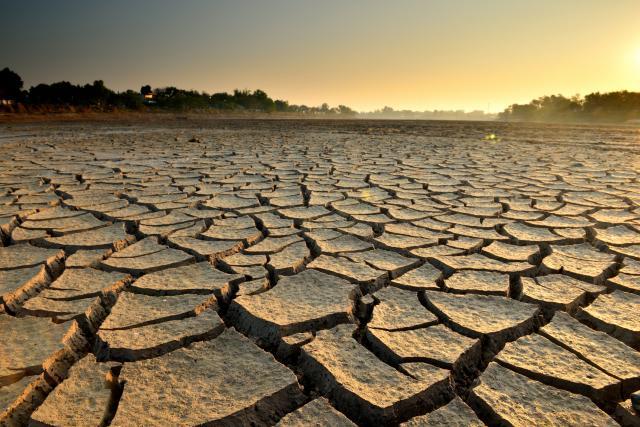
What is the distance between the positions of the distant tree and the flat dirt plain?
3148 centimetres

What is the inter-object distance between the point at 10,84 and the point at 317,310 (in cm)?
3419

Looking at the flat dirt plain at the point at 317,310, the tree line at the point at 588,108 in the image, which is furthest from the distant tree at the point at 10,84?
the tree line at the point at 588,108

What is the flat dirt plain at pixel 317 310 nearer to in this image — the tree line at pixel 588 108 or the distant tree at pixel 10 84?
the tree line at pixel 588 108

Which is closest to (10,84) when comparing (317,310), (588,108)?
(317,310)

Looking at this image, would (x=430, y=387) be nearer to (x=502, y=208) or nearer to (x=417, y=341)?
(x=417, y=341)

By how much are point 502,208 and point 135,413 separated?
2.17 meters

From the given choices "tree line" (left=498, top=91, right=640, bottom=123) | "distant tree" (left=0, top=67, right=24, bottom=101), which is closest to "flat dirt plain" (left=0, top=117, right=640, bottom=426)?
"tree line" (left=498, top=91, right=640, bottom=123)

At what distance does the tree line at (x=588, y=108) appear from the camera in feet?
76.1

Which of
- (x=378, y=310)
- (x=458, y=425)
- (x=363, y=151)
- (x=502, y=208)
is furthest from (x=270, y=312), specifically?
(x=363, y=151)

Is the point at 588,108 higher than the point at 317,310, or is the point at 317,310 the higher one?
the point at 588,108

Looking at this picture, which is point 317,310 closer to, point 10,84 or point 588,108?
point 588,108

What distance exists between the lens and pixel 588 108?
86.1 feet

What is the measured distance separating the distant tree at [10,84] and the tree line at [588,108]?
34.9 m

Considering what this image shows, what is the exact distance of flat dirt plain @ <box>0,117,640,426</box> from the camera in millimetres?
828
